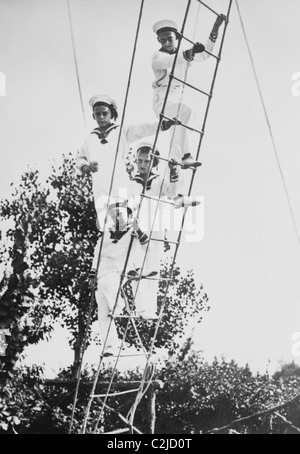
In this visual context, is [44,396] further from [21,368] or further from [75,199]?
[75,199]

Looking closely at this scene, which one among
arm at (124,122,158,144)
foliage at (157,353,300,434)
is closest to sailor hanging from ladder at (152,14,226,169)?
arm at (124,122,158,144)

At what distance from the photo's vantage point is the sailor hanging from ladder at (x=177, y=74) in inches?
151

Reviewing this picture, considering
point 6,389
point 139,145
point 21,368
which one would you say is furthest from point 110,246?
point 21,368

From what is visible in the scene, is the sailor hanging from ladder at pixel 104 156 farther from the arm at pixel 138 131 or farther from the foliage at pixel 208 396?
the foliage at pixel 208 396

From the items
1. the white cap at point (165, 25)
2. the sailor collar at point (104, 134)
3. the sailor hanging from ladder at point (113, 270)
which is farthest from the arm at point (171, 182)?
the white cap at point (165, 25)

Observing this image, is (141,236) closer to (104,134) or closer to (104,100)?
(104,134)

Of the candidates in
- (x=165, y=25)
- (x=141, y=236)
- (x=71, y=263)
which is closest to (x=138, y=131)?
(x=165, y=25)

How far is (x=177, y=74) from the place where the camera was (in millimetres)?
4172

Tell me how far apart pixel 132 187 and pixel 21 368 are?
6936 millimetres

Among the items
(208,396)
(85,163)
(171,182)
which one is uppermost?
(85,163)

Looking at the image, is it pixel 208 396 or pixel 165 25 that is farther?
pixel 208 396

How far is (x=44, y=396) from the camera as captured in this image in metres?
9.80
